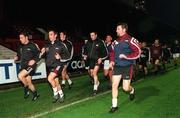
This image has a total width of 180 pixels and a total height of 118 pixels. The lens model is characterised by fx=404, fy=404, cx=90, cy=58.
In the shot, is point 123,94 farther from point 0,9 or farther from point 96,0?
point 96,0

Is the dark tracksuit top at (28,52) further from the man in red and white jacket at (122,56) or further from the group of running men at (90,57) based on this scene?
the man in red and white jacket at (122,56)

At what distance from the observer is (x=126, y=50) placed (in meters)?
9.98

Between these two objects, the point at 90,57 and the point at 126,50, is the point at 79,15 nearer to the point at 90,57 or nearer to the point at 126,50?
the point at 90,57

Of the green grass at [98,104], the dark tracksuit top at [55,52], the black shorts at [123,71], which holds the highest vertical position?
the dark tracksuit top at [55,52]

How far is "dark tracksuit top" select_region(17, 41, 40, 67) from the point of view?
1231cm

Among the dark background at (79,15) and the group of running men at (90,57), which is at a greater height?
the dark background at (79,15)

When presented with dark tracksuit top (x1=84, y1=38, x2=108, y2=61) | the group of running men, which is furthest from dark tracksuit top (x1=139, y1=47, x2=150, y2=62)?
dark tracksuit top (x1=84, y1=38, x2=108, y2=61)

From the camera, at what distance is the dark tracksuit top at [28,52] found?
1231 centimetres

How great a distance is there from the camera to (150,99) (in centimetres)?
1190

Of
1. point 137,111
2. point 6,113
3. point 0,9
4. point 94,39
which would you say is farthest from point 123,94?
point 0,9

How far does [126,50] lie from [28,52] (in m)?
3.63

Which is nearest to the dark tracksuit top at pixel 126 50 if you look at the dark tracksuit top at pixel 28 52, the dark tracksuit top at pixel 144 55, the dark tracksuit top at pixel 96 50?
the dark tracksuit top at pixel 28 52

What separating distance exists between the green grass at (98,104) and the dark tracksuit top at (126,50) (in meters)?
1.22

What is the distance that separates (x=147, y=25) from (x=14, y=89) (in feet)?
119
